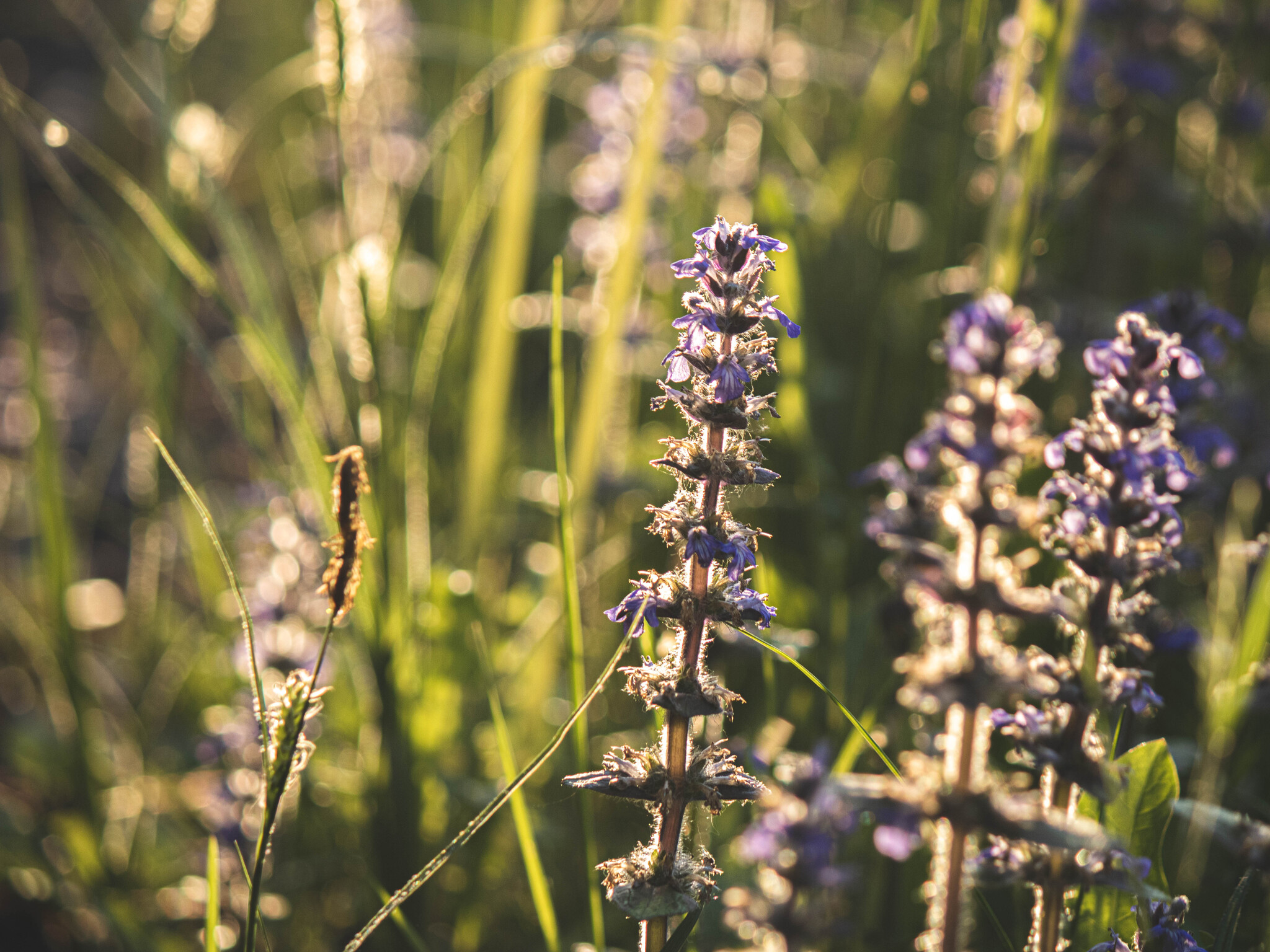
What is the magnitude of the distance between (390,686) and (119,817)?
135 centimetres

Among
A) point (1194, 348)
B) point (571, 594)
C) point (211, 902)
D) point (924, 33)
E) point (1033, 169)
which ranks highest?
point (924, 33)

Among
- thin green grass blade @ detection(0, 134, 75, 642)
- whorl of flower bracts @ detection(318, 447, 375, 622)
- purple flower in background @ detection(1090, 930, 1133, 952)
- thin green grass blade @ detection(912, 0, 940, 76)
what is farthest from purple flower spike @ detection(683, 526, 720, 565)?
thin green grass blade @ detection(0, 134, 75, 642)

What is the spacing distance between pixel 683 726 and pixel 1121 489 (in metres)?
0.78

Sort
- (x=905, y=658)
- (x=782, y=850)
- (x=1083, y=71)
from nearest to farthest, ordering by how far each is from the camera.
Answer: (x=905, y=658)
(x=782, y=850)
(x=1083, y=71)

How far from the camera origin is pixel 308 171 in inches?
219

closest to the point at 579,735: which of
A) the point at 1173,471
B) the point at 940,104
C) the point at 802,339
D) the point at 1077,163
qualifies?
the point at 1173,471

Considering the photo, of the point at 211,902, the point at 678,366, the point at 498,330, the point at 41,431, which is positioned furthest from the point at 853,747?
the point at 41,431

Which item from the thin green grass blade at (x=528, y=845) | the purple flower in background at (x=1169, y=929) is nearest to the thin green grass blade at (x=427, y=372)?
the thin green grass blade at (x=528, y=845)

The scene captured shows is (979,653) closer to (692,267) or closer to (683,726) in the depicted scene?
(683,726)

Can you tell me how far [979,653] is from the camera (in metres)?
1.43

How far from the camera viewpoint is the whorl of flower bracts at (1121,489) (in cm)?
151

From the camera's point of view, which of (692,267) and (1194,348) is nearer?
(692,267)

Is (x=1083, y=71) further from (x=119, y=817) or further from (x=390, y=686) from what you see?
(x=119, y=817)

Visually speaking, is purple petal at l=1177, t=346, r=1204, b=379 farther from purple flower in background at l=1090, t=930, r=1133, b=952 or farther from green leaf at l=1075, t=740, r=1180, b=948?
purple flower in background at l=1090, t=930, r=1133, b=952
